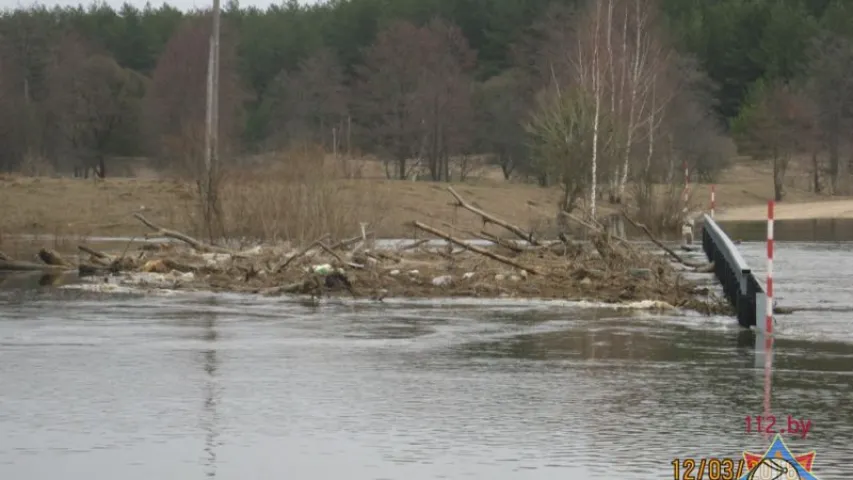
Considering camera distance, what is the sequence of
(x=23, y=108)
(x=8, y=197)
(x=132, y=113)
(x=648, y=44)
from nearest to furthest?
(x=8, y=197) → (x=648, y=44) → (x=23, y=108) → (x=132, y=113)

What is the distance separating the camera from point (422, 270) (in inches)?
998

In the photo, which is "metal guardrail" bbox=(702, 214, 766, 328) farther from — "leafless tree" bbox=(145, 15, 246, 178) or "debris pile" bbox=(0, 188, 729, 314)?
"leafless tree" bbox=(145, 15, 246, 178)

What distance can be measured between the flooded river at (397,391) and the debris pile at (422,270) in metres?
1.89

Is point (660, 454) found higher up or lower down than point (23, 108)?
lower down

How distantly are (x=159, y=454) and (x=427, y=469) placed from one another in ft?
5.88

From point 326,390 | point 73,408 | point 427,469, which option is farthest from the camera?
point 326,390

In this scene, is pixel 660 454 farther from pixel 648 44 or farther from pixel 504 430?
pixel 648 44

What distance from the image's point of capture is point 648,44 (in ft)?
193

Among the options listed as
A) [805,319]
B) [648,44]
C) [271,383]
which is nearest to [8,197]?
[648,44]

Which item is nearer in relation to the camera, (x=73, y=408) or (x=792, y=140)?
(x=73, y=408)

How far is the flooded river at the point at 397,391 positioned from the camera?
1026 centimetres

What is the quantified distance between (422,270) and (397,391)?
12.1 meters
